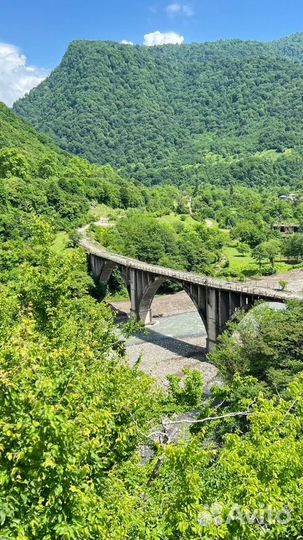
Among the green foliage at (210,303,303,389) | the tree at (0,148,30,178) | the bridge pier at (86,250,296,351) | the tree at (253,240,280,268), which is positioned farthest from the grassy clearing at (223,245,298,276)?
the green foliage at (210,303,303,389)

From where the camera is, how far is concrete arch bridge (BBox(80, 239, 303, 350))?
40.6 metres

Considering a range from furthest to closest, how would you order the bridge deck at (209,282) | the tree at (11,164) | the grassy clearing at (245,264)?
1. the tree at (11,164)
2. the grassy clearing at (245,264)
3. the bridge deck at (209,282)

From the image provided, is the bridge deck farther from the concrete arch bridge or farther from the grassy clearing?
the grassy clearing

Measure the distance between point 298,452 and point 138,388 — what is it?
855cm

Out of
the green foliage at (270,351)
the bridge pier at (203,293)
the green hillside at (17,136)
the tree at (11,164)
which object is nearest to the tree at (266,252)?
the bridge pier at (203,293)

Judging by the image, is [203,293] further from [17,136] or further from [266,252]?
[17,136]

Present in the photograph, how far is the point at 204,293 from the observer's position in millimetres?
46219

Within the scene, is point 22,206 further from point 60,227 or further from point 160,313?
point 160,313

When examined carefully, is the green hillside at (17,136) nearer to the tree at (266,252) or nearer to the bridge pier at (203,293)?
the tree at (266,252)

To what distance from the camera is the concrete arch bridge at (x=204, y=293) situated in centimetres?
4059

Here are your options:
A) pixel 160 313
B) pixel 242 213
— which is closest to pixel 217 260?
pixel 160 313

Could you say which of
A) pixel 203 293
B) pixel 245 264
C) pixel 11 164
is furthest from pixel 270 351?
pixel 11 164

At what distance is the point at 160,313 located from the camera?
67.6 m

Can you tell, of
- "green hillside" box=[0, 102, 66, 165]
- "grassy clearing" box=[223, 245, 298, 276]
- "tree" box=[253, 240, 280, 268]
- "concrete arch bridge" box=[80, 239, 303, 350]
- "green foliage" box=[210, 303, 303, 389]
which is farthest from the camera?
"green hillside" box=[0, 102, 66, 165]
